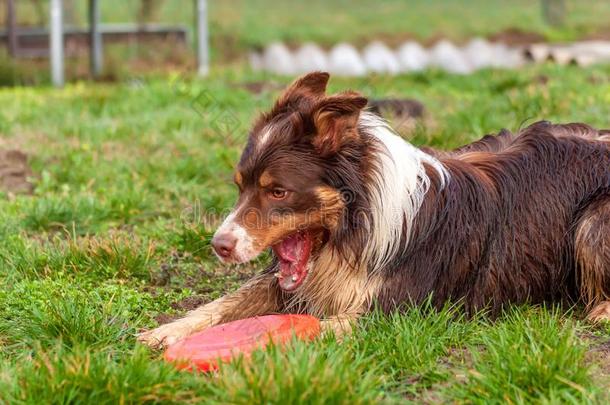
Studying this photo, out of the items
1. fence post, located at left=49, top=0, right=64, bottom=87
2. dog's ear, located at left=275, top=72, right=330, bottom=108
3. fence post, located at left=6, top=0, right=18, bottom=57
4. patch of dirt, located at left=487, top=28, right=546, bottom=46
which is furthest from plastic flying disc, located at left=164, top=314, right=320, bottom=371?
patch of dirt, located at left=487, top=28, right=546, bottom=46

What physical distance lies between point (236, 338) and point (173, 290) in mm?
1236

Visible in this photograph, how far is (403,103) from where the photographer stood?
9570 millimetres

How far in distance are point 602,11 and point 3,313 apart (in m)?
27.5

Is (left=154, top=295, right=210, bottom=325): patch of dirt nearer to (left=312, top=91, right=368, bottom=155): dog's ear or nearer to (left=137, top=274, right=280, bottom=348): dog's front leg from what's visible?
(left=137, top=274, right=280, bottom=348): dog's front leg

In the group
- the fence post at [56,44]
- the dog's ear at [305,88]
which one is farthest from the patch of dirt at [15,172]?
the fence post at [56,44]

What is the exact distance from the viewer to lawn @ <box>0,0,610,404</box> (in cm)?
348

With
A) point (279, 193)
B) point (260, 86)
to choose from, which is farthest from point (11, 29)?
point (279, 193)

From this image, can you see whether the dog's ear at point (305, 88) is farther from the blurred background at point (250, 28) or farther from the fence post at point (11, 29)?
the fence post at point (11, 29)

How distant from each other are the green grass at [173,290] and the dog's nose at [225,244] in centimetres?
62

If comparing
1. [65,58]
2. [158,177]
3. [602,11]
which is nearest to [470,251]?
[158,177]

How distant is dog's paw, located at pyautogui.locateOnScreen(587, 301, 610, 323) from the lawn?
0.05 m

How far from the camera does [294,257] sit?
14.6ft

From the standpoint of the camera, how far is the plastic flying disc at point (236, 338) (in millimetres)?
3793

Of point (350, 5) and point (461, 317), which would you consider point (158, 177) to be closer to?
point (461, 317)
